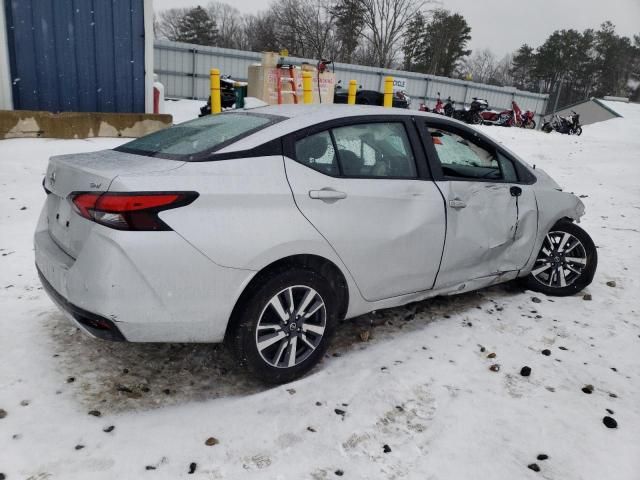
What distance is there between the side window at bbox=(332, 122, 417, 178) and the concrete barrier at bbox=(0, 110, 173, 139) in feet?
15.4

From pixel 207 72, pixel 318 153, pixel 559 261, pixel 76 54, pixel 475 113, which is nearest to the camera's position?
pixel 318 153

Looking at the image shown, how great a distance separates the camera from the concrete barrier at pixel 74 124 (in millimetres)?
7367

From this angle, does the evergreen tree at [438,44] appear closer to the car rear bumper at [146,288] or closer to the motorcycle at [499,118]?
the motorcycle at [499,118]

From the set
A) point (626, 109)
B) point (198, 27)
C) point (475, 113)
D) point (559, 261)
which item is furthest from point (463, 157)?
point (198, 27)

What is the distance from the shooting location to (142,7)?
846 centimetres

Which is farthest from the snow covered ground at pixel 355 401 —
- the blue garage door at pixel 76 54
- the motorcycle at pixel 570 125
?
the motorcycle at pixel 570 125

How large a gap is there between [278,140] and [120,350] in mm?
1589

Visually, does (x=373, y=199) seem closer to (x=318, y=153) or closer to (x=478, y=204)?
(x=318, y=153)

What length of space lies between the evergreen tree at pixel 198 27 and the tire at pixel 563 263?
54.6 m

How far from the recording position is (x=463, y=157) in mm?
3377

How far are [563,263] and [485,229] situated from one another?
1193mm

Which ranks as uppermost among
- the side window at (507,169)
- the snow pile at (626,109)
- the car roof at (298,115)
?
the snow pile at (626,109)

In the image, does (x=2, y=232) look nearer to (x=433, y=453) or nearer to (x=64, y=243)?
(x=64, y=243)

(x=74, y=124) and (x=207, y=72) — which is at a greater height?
(x=207, y=72)
